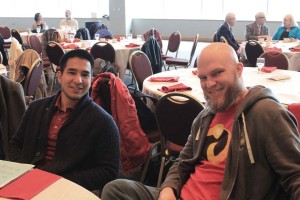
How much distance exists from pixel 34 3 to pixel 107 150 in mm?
15430

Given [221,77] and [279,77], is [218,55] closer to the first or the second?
[221,77]

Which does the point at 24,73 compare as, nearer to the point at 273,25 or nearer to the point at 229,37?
the point at 229,37

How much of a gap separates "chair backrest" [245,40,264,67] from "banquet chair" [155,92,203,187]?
10.6 ft

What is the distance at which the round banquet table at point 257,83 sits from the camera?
268 cm

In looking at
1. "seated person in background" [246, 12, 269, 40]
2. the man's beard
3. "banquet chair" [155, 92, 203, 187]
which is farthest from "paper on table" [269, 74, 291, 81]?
"seated person in background" [246, 12, 269, 40]

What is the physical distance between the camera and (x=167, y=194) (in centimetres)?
167

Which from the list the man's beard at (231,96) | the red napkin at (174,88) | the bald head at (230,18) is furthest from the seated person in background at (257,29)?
the man's beard at (231,96)

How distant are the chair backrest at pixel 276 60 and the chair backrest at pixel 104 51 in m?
2.45

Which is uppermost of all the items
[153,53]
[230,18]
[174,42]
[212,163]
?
[230,18]

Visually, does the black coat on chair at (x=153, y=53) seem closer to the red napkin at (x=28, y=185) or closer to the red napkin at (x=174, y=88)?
the red napkin at (x=174, y=88)

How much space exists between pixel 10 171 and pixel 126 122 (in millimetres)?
1317

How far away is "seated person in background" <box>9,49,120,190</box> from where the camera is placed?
5.92 ft

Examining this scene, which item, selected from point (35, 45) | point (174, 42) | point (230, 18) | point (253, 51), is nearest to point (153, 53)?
point (253, 51)

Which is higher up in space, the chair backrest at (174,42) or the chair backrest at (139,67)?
the chair backrest at (174,42)
